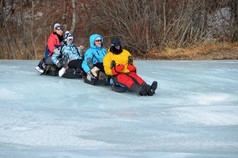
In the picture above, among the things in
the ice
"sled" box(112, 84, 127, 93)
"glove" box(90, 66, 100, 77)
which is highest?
"glove" box(90, 66, 100, 77)

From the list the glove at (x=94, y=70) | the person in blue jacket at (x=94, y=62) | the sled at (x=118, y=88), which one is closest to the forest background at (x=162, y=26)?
the person in blue jacket at (x=94, y=62)

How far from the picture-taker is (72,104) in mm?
6613

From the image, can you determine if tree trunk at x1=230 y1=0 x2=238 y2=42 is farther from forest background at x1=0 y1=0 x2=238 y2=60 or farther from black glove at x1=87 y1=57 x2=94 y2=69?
black glove at x1=87 y1=57 x2=94 y2=69

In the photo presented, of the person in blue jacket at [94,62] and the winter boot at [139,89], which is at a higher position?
the person in blue jacket at [94,62]

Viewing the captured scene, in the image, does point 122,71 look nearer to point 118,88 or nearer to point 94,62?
point 118,88

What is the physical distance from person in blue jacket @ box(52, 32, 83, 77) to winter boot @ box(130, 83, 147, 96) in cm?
180

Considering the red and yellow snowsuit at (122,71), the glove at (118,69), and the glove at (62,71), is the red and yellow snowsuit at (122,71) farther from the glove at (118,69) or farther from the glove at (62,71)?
the glove at (62,71)

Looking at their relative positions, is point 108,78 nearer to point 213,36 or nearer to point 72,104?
point 72,104

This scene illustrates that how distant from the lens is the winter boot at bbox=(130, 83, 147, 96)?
7.04 metres

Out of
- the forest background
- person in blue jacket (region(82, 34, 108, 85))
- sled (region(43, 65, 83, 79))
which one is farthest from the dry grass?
person in blue jacket (region(82, 34, 108, 85))

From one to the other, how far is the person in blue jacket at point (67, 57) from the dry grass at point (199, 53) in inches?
280

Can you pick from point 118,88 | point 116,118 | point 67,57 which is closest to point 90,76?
point 118,88

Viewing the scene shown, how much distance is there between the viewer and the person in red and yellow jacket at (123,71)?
713cm

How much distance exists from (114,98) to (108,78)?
0.93 m
